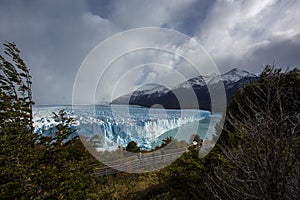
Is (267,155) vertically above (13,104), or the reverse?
(13,104)

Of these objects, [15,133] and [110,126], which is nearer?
[15,133]

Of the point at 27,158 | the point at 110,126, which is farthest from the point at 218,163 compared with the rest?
the point at 110,126

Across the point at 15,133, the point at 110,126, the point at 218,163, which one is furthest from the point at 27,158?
the point at 110,126

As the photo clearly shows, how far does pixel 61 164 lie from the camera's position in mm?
4996

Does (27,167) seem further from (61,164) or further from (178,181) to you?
(178,181)

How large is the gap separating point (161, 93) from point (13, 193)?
85671 mm

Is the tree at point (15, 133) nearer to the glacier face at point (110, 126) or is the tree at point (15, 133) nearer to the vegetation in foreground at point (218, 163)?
the vegetation in foreground at point (218, 163)

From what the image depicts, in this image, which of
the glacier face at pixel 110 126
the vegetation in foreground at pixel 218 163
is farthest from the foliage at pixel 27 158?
the glacier face at pixel 110 126

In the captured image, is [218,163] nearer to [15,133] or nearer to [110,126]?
[15,133]

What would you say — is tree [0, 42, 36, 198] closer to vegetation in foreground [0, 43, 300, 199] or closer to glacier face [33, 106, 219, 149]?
vegetation in foreground [0, 43, 300, 199]

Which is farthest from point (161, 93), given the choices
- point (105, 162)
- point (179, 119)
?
point (105, 162)

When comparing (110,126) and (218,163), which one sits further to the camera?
(110,126)

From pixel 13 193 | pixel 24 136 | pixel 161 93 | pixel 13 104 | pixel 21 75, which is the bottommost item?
pixel 13 193

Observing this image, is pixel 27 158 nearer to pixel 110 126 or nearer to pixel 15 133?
pixel 15 133
